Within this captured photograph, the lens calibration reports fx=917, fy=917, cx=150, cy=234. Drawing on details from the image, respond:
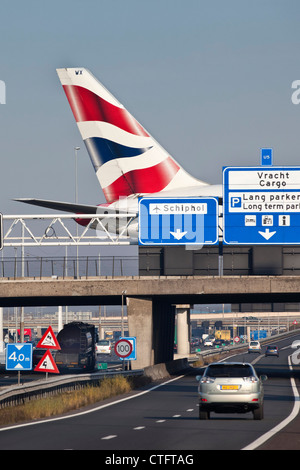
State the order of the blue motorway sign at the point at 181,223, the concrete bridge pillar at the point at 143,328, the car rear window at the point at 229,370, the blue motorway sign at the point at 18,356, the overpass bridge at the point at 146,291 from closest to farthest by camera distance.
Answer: the car rear window at the point at 229,370 < the blue motorway sign at the point at 18,356 < the blue motorway sign at the point at 181,223 < the overpass bridge at the point at 146,291 < the concrete bridge pillar at the point at 143,328

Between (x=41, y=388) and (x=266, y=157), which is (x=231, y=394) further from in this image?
(x=266, y=157)

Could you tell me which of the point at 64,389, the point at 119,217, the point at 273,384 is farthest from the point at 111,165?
the point at 64,389

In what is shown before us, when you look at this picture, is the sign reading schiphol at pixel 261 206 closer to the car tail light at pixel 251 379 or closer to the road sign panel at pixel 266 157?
the road sign panel at pixel 266 157

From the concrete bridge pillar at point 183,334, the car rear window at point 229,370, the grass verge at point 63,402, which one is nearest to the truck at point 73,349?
the grass verge at point 63,402

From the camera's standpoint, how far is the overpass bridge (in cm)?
5494

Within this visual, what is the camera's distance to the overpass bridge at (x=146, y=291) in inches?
2163

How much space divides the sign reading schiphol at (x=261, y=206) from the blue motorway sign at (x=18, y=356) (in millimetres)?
22022

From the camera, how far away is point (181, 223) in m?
50.7

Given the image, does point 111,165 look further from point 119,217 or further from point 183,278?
point 183,278

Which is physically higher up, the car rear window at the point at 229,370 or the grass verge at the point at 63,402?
the car rear window at the point at 229,370

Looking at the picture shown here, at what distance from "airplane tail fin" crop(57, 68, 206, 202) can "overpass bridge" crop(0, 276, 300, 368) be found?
5570 millimetres

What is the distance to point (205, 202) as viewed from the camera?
5103cm

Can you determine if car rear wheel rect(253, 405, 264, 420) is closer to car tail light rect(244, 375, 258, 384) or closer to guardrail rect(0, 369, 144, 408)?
car tail light rect(244, 375, 258, 384)

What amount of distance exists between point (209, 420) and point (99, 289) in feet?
104
